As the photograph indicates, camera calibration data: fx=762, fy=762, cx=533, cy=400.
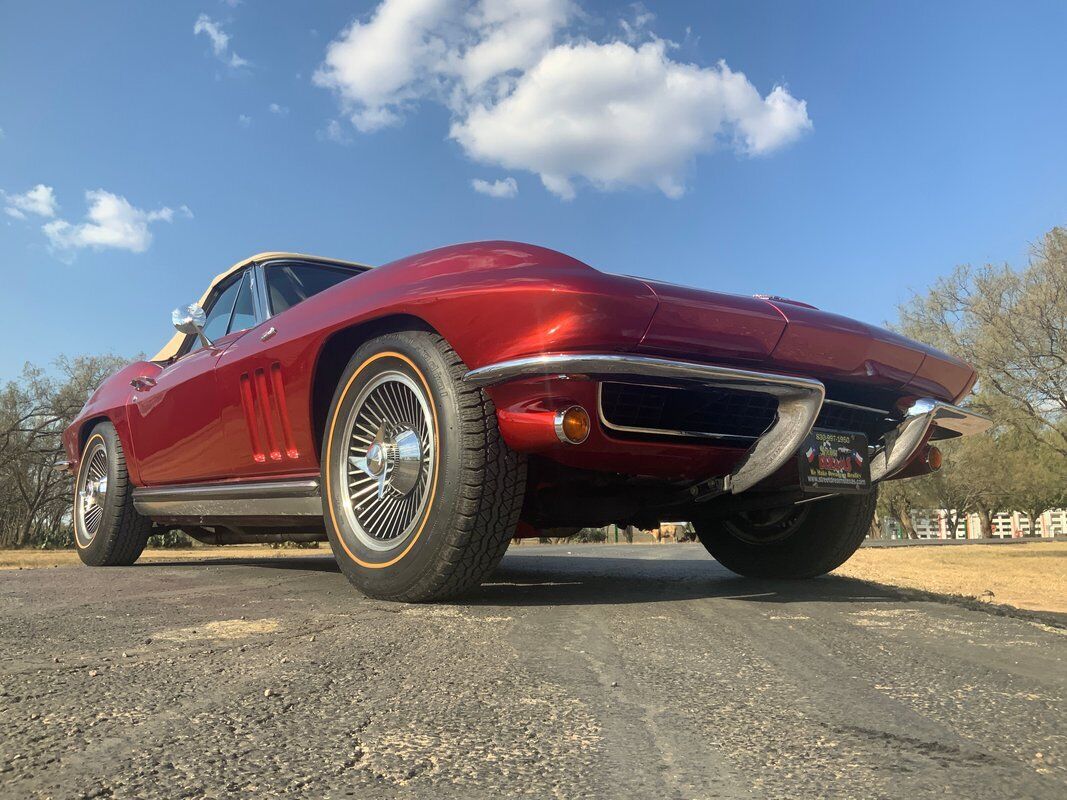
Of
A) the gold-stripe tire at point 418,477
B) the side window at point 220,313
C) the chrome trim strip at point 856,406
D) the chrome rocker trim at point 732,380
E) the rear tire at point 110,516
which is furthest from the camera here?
the rear tire at point 110,516

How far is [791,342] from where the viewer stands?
8.81 feet

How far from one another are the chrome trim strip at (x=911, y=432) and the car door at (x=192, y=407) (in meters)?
2.96

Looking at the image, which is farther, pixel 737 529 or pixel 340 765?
pixel 737 529

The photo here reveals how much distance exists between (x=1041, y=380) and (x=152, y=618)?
19867mm

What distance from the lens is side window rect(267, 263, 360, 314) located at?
161 inches

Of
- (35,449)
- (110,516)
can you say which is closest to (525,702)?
(110,516)

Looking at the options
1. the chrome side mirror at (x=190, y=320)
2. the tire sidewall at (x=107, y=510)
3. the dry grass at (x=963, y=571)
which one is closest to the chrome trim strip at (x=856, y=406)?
the chrome side mirror at (x=190, y=320)

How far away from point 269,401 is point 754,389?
207cm

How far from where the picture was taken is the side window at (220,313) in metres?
4.41

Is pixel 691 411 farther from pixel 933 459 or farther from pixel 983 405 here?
pixel 983 405

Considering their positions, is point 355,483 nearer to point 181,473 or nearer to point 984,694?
point 181,473

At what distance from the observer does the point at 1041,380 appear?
17484 millimetres

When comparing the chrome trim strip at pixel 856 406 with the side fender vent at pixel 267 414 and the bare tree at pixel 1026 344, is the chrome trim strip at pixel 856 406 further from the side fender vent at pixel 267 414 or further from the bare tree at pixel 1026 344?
the bare tree at pixel 1026 344

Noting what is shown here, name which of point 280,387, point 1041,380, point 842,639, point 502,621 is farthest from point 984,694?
point 1041,380
